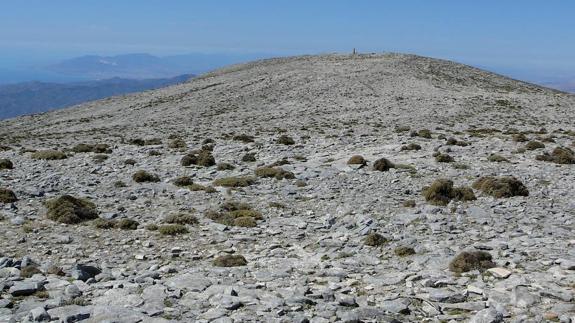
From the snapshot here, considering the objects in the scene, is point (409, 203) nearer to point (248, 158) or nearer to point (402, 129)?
point (248, 158)

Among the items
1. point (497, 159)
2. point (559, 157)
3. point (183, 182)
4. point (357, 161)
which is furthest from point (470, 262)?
point (559, 157)

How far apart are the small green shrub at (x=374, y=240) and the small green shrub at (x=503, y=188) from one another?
7.00 meters

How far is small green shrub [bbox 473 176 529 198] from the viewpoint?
19781 millimetres

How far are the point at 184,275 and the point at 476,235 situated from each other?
833 cm

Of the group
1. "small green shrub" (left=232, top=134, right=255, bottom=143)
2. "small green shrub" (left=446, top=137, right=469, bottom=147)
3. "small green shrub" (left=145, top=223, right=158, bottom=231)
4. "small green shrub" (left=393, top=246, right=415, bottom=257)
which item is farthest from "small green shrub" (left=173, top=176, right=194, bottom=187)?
"small green shrub" (left=446, top=137, right=469, bottom=147)

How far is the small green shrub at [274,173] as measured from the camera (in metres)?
24.8

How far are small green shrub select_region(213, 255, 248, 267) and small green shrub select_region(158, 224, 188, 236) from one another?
3.24 meters

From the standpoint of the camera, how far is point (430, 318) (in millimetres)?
9781

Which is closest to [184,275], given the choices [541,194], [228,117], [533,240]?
[533,240]

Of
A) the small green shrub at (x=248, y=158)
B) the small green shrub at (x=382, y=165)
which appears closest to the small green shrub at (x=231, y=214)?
the small green shrub at (x=382, y=165)

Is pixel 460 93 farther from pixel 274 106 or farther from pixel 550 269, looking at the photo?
pixel 550 269

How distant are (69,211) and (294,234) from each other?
7634 millimetres

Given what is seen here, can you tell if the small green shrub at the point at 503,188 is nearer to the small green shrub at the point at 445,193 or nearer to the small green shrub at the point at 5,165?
the small green shrub at the point at 445,193

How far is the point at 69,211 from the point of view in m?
17.6
